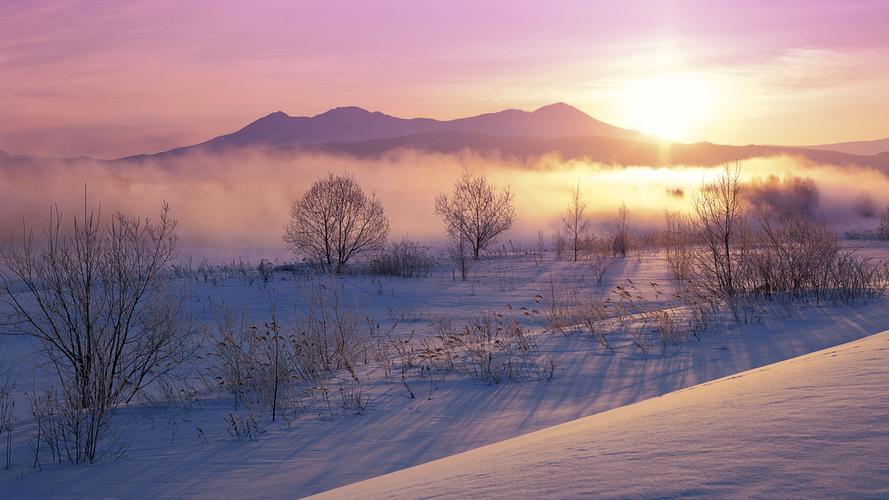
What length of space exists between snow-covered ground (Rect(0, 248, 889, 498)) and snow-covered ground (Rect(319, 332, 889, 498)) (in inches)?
75.3

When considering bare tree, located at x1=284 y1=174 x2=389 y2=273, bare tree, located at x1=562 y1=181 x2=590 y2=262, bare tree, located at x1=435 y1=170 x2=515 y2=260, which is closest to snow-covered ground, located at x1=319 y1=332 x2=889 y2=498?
bare tree, located at x1=562 y1=181 x2=590 y2=262

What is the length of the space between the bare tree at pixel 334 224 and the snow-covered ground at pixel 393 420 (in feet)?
59.0

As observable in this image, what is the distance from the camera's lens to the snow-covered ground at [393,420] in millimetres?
5082

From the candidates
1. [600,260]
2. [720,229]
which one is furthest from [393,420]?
[600,260]

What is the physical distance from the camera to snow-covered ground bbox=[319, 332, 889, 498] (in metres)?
2.18

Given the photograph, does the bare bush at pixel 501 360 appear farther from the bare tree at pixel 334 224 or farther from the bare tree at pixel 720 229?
the bare tree at pixel 334 224

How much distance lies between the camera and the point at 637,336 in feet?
31.7

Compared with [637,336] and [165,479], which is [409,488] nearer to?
[165,479]

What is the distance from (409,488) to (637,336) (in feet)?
24.2

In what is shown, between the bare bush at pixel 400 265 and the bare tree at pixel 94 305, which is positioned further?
the bare bush at pixel 400 265

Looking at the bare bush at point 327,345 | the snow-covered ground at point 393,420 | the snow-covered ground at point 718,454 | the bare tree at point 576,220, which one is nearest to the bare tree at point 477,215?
the bare tree at point 576,220

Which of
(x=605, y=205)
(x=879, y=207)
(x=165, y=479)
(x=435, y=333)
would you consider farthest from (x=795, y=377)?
(x=605, y=205)

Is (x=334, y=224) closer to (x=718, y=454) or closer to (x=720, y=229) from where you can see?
(x=720, y=229)

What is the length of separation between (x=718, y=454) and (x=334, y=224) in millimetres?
27361
